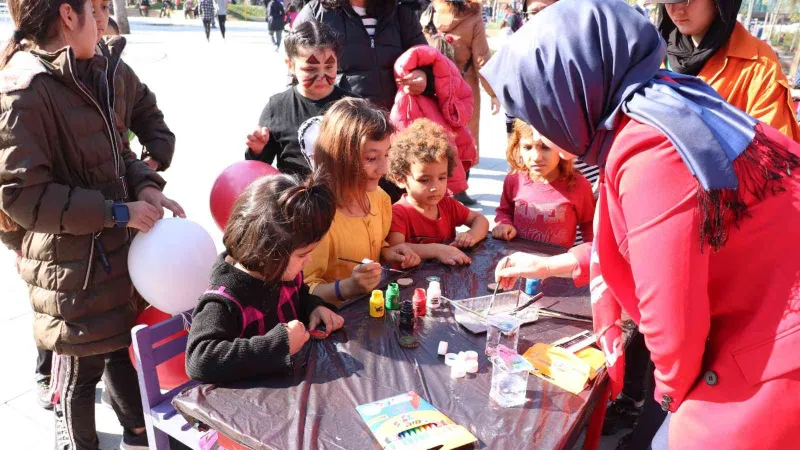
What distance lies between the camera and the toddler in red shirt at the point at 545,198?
8.80 ft

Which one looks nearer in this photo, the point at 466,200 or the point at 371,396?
the point at 371,396

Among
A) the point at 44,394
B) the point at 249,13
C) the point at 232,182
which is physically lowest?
the point at 44,394

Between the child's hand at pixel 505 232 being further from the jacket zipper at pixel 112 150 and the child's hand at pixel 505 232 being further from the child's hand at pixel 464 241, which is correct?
the jacket zipper at pixel 112 150

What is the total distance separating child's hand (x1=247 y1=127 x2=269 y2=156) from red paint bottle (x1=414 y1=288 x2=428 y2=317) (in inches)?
47.4

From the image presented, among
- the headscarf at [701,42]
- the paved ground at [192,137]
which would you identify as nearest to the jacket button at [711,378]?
the headscarf at [701,42]

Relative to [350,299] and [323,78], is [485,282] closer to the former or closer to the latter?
[350,299]

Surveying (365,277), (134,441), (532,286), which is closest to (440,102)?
(532,286)

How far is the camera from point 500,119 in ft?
31.4

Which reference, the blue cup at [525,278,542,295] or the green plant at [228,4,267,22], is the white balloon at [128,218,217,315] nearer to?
the blue cup at [525,278,542,295]

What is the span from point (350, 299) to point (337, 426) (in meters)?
0.70

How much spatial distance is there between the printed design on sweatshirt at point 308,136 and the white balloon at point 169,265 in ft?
2.37

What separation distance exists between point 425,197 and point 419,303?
79 cm

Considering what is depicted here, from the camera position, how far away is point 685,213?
1043 mm

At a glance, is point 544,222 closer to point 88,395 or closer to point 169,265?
point 169,265
